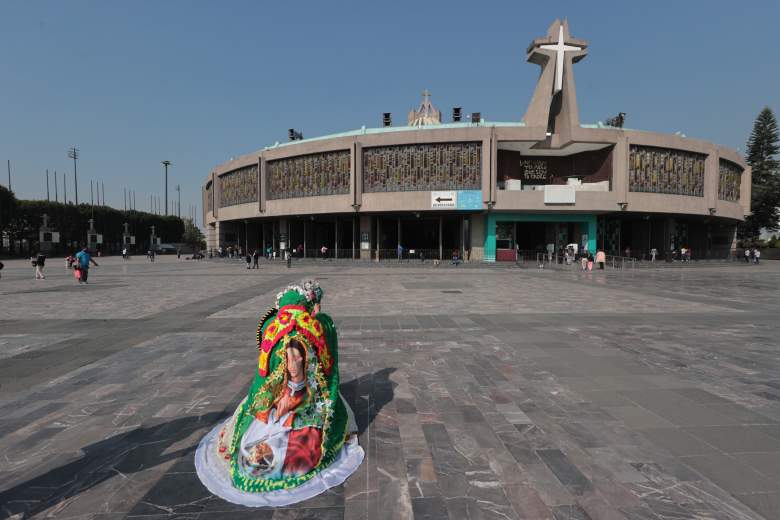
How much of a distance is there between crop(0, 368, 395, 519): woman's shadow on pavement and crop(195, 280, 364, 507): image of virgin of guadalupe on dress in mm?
693

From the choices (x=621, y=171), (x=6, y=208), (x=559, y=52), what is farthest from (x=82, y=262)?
(x=6, y=208)

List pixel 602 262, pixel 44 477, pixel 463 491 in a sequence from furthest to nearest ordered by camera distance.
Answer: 1. pixel 602 262
2. pixel 44 477
3. pixel 463 491

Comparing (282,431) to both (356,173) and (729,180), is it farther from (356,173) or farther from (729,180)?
(729,180)

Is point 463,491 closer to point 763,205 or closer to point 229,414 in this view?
point 229,414

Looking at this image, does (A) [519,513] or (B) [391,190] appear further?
(B) [391,190]

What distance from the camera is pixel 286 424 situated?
111 inches

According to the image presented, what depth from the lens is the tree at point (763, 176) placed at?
2064 inches

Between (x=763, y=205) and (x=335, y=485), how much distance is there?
2933 inches

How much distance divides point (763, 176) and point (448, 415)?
76.9 m

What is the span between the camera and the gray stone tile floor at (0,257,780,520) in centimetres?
271

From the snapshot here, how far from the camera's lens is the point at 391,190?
33812 millimetres

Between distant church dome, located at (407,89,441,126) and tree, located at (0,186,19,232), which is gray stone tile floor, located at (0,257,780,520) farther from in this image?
tree, located at (0,186,19,232)

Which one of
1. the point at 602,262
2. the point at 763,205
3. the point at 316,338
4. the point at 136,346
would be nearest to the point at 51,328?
the point at 136,346

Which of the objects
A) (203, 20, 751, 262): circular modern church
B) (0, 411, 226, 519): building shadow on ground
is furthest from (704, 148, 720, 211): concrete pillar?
(0, 411, 226, 519): building shadow on ground
